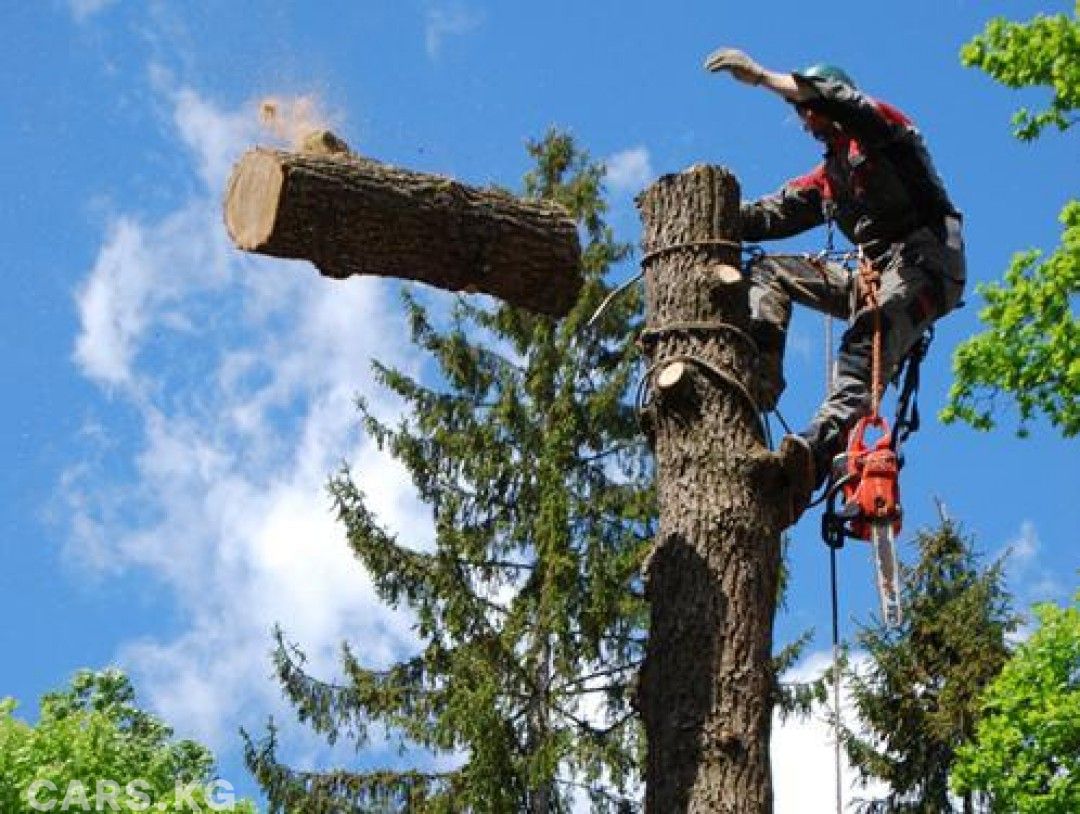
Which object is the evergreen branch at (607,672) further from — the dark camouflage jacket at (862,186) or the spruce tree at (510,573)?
the dark camouflage jacket at (862,186)

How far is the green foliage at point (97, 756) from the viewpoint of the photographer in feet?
51.8

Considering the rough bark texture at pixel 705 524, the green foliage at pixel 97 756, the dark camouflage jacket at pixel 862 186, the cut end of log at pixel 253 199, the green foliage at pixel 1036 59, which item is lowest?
the rough bark texture at pixel 705 524

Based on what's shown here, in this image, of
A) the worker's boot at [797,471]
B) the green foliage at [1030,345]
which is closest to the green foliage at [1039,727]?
the green foliage at [1030,345]

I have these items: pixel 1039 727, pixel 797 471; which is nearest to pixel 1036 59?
pixel 1039 727

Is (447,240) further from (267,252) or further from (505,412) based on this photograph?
(505,412)

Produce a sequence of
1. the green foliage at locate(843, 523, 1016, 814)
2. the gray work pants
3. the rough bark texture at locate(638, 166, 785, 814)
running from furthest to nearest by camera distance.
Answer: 1. the green foliage at locate(843, 523, 1016, 814)
2. the gray work pants
3. the rough bark texture at locate(638, 166, 785, 814)

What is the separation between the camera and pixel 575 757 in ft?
51.9

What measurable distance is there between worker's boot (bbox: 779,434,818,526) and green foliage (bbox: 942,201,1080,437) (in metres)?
7.90

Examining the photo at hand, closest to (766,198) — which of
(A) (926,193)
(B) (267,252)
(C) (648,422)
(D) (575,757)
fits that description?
(A) (926,193)

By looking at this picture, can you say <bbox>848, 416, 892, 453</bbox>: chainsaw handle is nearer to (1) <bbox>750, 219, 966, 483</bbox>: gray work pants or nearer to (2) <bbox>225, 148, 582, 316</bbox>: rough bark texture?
(1) <bbox>750, 219, 966, 483</bbox>: gray work pants

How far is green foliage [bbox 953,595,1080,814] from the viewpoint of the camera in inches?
610

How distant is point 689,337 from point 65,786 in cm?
1195

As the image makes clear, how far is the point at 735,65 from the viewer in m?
6.48

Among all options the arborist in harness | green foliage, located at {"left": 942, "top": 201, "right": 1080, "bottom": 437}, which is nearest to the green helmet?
the arborist in harness
